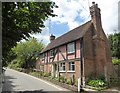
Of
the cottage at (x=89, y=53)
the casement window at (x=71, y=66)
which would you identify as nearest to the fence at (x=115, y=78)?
the cottage at (x=89, y=53)

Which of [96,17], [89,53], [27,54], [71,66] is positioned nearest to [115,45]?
[27,54]

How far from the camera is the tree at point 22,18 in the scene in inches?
515

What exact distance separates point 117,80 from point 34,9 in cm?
1947

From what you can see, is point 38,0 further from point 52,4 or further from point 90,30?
point 90,30

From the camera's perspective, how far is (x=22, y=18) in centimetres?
1428

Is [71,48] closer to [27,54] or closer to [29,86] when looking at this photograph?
[29,86]

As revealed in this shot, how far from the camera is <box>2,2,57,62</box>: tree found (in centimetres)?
1308

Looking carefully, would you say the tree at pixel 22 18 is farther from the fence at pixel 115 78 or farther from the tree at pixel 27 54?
the tree at pixel 27 54

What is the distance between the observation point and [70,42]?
113ft

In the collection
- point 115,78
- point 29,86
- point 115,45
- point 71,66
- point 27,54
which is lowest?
point 29,86

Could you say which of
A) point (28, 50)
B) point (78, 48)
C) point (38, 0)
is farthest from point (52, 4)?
point (28, 50)

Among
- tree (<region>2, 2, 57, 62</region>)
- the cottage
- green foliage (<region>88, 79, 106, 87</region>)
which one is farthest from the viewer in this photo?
the cottage

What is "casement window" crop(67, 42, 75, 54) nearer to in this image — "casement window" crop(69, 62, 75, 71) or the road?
"casement window" crop(69, 62, 75, 71)

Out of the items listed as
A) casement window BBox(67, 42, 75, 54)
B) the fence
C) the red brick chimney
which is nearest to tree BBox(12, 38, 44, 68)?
casement window BBox(67, 42, 75, 54)
